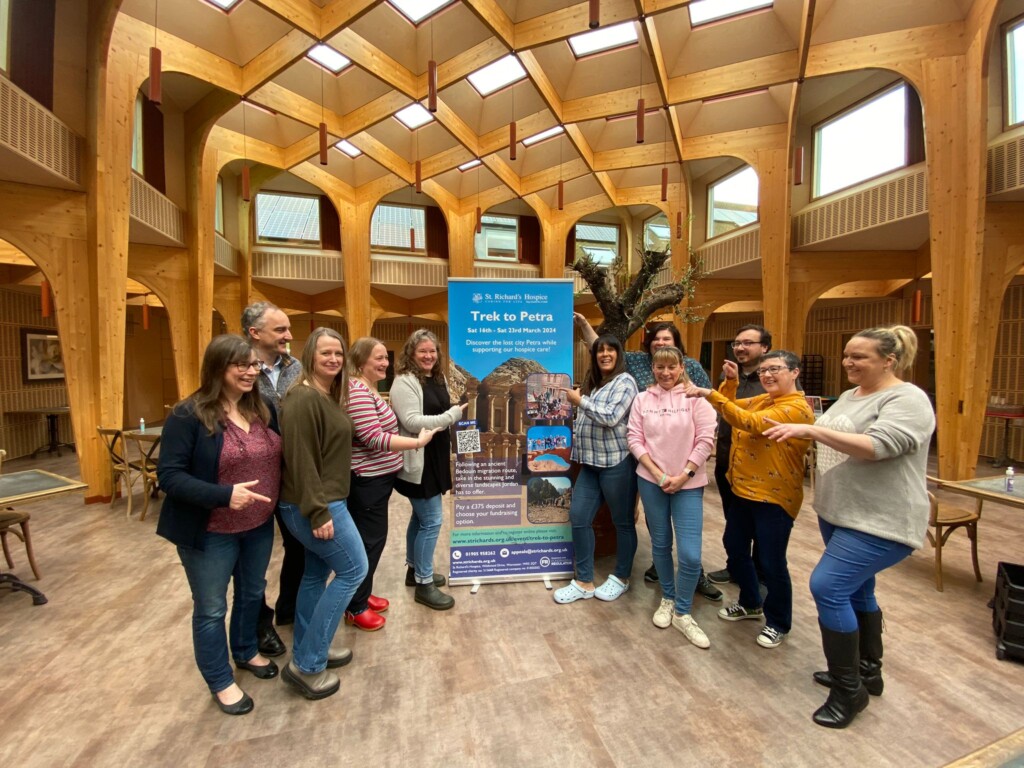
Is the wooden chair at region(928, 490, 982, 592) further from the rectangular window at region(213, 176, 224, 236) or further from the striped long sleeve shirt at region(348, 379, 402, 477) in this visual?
the rectangular window at region(213, 176, 224, 236)

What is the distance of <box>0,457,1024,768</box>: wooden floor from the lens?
5.87 feet

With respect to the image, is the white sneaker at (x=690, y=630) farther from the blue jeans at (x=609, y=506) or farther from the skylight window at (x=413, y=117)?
the skylight window at (x=413, y=117)

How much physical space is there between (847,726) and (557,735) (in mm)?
1180

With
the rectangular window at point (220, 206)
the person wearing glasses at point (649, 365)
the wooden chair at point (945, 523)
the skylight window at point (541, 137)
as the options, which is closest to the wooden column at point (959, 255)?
the wooden chair at point (945, 523)

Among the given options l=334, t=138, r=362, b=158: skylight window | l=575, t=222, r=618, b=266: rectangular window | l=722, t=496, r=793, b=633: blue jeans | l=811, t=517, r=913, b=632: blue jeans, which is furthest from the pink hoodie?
l=575, t=222, r=618, b=266: rectangular window

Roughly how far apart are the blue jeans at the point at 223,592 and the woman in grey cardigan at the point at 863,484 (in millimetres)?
2159

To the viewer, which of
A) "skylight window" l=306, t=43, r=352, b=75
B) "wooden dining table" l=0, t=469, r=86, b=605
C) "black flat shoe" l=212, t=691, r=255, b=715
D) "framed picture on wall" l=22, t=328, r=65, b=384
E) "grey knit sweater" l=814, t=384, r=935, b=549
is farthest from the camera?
"framed picture on wall" l=22, t=328, r=65, b=384

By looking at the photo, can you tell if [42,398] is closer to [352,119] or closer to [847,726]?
[352,119]

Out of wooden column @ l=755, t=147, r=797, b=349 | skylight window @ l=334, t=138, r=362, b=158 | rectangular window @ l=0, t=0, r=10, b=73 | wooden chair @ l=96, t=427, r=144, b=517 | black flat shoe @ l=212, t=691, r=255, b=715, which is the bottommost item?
black flat shoe @ l=212, t=691, r=255, b=715

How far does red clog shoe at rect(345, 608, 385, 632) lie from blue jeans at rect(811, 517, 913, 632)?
2.15 meters

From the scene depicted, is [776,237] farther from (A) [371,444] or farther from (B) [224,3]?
(B) [224,3]

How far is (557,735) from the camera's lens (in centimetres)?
186

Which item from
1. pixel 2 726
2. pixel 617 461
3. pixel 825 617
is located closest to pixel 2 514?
pixel 2 726

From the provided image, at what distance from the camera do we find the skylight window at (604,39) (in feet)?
20.4
